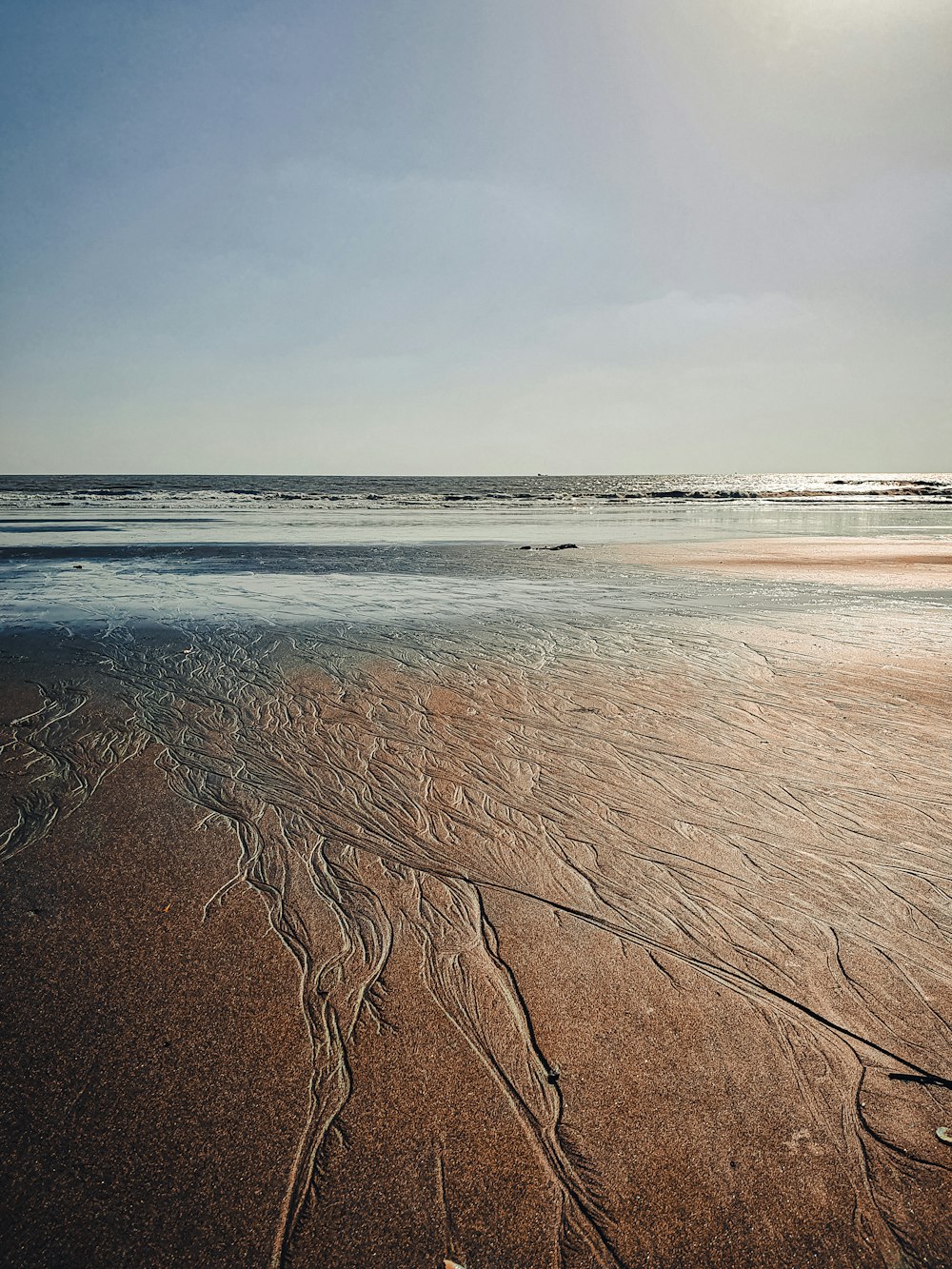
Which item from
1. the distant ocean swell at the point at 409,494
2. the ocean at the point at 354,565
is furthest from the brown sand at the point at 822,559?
the distant ocean swell at the point at 409,494

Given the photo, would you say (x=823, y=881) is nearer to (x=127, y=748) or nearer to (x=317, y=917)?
(x=317, y=917)

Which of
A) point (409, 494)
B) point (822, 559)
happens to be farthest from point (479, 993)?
point (409, 494)

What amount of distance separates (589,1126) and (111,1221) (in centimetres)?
155

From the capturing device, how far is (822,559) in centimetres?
1972

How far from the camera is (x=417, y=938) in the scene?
3.54 m

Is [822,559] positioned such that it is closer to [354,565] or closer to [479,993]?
[354,565]

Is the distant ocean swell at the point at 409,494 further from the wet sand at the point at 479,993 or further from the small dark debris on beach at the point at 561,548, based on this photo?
the wet sand at the point at 479,993

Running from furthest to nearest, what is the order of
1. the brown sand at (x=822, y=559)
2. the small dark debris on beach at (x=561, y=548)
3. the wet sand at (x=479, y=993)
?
the small dark debris on beach at (x=561, y=548) < the brown sand at (x=822, y=559) < the wet sand at (x=479, y=993)

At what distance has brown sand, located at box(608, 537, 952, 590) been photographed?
52.5 feet

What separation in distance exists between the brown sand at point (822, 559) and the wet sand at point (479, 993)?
1056 cm

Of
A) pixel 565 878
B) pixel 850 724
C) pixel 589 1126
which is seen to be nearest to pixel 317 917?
pixel 565 878

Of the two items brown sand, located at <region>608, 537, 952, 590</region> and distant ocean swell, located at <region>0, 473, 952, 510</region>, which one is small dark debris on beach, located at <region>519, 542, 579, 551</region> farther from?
distant ocean swell, located at <region>0, 473, 952, 510</region>

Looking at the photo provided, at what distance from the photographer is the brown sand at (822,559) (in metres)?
16.0

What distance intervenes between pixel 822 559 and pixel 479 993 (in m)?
19.5
